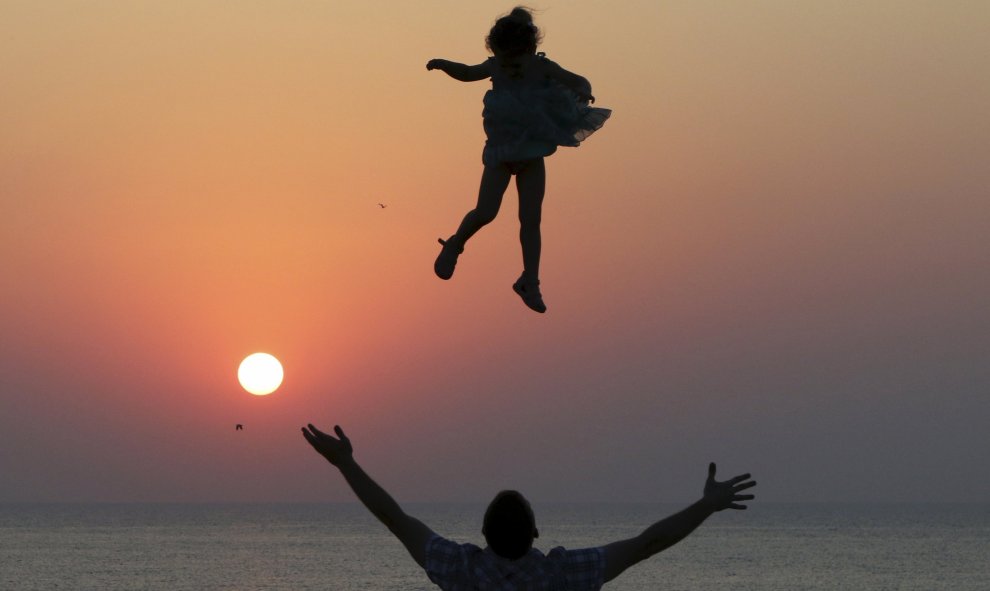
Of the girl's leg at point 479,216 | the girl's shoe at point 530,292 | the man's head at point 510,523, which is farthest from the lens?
the girl's shoe at point 530,292

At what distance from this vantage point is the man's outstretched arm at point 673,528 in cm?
687

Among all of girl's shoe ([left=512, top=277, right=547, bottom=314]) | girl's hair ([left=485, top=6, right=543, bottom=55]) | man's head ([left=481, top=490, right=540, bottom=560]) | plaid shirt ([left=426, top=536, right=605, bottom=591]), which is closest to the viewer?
man's head ([left=481, top=490, right=540, bottom=560])

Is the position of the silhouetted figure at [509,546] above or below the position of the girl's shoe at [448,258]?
below

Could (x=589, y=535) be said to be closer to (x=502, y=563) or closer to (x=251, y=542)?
(x=251, y=542)

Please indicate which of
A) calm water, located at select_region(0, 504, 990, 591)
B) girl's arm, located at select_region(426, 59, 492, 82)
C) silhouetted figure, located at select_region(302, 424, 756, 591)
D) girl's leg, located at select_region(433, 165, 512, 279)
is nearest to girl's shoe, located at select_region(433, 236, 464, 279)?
girl's leg, located at select_region(433, 165, 512, 279)

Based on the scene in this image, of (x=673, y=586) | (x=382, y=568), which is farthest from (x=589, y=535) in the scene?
(x=673, y=586)

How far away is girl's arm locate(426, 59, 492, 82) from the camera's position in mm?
9078

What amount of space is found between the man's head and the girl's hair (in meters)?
3.35

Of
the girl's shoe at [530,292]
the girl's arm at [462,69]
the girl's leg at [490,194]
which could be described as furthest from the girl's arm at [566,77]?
the girl's shoe at [530,292]

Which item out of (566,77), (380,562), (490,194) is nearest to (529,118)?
(566,77)

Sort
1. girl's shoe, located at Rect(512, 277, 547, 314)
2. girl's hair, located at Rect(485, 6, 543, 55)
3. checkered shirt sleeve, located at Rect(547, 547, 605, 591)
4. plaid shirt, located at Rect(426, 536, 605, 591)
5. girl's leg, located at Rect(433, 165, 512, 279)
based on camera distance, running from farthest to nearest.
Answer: girl's shoe, located at Rect(512, 277, 547, 314)
girl's leg, located at Rect(433, 165, 512, 279)
girl's hair, located at Rect(485, 6, 543, 55)
checkered shirt sleeve, located at Rect(547, 547, 605, 591)
plaid shirt, located at Rect(426, 536, 605, 591)

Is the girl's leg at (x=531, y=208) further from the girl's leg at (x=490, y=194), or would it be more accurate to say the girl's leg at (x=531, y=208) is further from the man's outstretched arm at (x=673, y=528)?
the man's outstretched arm at (x=673, y=528)

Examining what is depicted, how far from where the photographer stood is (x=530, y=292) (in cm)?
1012

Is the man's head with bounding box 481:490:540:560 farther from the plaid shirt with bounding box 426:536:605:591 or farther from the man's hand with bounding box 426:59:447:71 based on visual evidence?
the man's hand with bounding box 426:59:447:71
